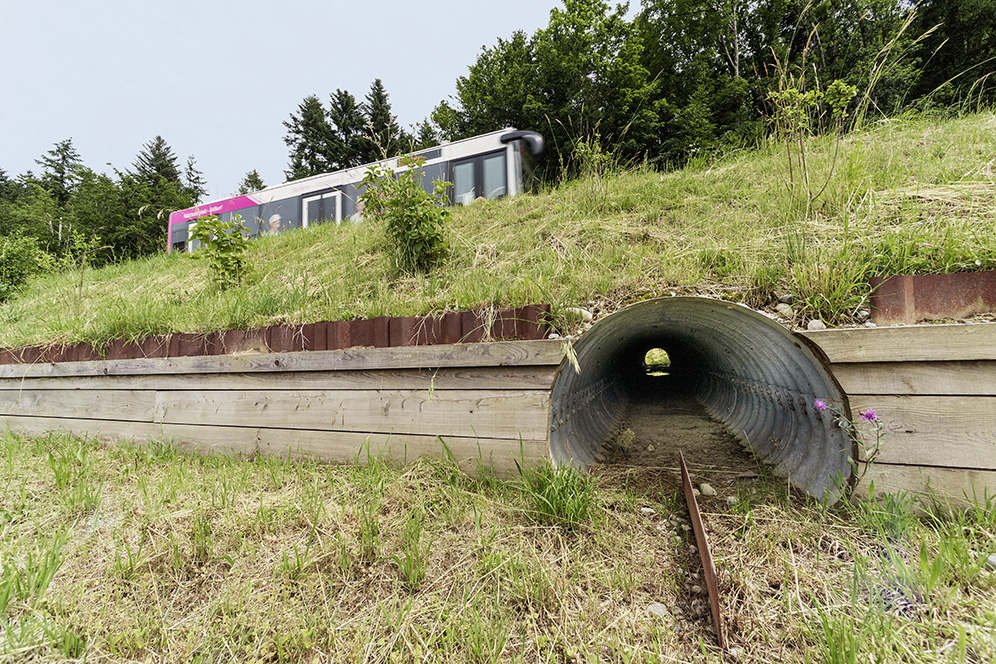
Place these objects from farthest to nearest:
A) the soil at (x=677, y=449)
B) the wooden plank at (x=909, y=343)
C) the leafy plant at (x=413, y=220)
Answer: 1. the leafy plant at (x=413, y=220)
2. the soil at (x=677, y=449)
3. the wooden plank at (x=909, y=343)

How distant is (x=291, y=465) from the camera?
277 centimetres

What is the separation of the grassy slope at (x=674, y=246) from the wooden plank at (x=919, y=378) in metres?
0.30

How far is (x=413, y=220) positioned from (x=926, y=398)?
362 centimetres

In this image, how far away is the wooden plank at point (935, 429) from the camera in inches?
72.8

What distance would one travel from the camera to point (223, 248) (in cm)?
443

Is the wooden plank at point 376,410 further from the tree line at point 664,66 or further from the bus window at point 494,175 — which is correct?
the tree line at point 664,66

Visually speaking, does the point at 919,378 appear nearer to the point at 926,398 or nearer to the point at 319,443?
the point at 926,398

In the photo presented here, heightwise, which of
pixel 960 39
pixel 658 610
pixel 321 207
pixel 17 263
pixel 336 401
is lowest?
pixel 658 610

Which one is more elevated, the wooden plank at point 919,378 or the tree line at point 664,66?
the tree line at point 664,66

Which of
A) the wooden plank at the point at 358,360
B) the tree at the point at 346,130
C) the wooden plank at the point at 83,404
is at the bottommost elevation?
→ the wooden plank at the point at 83,404

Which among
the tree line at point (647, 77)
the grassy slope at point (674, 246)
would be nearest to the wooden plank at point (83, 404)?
the grassy slope at point (674, 246)

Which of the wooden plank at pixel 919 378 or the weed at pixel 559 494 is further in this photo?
the weed at pixel 559 494

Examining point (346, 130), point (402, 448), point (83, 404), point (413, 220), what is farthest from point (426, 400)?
point (346, 130)

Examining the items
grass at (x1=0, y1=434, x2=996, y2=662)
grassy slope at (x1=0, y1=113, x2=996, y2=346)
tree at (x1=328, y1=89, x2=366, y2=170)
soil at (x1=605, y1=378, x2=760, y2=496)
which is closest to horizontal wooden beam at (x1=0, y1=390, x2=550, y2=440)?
grass at (x1=0, y1=434, x2=996, y2=662)
